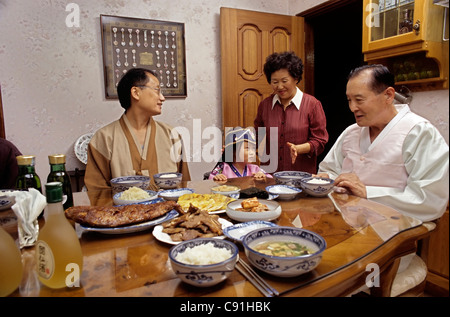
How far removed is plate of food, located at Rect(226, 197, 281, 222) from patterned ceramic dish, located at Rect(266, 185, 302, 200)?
Answer: 237mm

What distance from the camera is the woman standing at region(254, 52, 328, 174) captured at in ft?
9.34

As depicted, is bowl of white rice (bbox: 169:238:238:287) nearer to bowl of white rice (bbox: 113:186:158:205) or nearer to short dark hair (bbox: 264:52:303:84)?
bowl of white rice (bbox: 113:186:158:205)

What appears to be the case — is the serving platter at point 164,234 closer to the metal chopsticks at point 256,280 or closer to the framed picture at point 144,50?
the metal chopsticks at point 256,280

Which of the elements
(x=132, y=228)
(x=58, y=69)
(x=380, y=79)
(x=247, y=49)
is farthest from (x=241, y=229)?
(x=247, y=49)

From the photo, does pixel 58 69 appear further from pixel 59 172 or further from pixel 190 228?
pixel 190 228

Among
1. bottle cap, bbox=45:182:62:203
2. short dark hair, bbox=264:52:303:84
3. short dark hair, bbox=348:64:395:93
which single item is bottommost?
bottle cap, bbox=45:182:62:203

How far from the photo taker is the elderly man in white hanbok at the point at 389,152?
146cm

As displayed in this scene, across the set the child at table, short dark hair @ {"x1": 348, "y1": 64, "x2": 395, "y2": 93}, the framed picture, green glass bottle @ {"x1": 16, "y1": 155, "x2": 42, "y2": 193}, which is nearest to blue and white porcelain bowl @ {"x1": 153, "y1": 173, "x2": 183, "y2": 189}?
the child at table

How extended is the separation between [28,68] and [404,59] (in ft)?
11.9

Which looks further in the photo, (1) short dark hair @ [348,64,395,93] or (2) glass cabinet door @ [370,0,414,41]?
(2) glass cabinet door @ [370,0,414,41]
